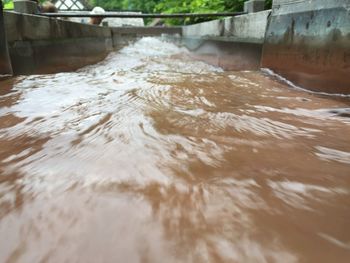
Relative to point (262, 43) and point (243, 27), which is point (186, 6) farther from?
point (262, 43)

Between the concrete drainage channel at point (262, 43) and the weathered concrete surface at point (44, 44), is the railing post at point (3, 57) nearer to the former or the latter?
the concrete drainage channel at point (262, 43)

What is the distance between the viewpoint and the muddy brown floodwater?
1.03 meters

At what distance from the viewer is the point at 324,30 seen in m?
3.31

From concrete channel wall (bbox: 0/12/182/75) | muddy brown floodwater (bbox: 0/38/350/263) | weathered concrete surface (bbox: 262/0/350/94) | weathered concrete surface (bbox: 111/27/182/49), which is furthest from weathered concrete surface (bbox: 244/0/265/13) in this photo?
weathered concrete surface (bbox: 111/27/182/49)

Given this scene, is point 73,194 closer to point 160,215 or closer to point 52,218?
point 52,218

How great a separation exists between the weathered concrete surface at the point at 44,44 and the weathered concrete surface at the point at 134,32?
5.71m

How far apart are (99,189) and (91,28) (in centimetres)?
884

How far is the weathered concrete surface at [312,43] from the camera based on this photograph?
307cm

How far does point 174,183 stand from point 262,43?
13.1 ft

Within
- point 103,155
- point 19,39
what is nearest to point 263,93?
point 103,155

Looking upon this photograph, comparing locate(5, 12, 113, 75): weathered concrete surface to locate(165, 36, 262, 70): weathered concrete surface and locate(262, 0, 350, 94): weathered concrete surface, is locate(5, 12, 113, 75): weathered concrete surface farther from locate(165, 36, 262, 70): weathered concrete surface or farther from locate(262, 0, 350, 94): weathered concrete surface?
locate(262, 0, 350, 94): weathered concrete surface

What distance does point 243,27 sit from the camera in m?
5.55

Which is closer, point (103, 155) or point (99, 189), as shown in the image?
point (99, 189)

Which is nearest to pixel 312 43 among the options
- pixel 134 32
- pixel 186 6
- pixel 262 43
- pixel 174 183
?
pixel 262 43
